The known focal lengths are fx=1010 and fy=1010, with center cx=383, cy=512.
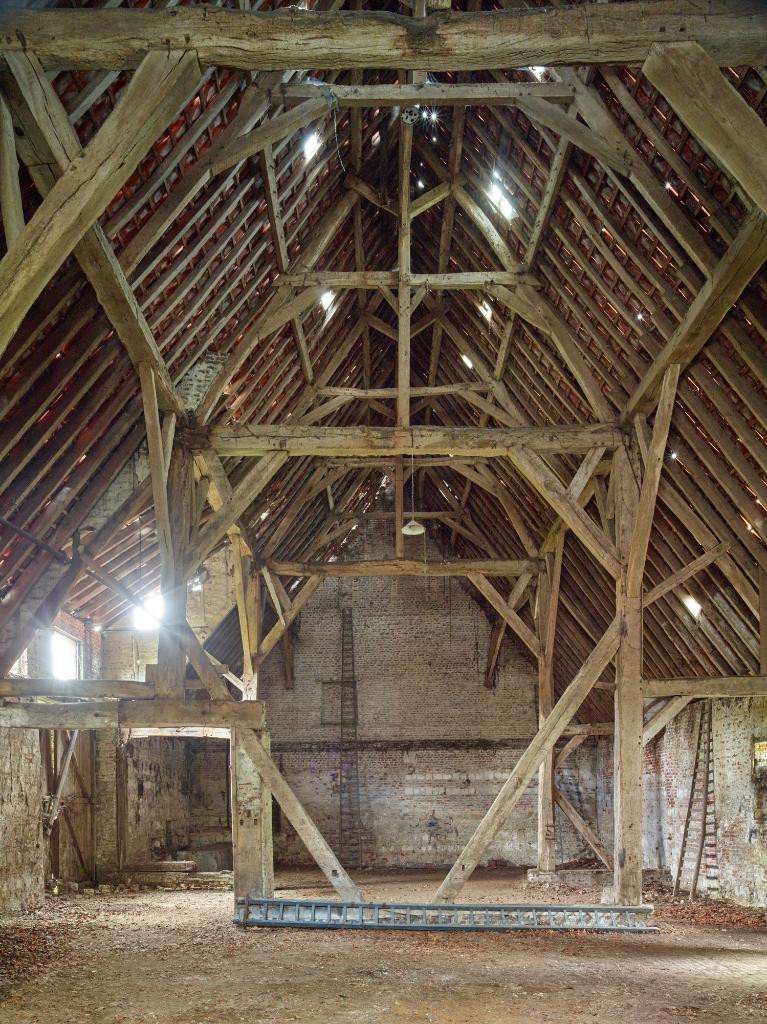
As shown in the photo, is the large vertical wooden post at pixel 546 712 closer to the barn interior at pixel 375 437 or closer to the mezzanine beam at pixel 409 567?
the barn interior at pixel 375 437

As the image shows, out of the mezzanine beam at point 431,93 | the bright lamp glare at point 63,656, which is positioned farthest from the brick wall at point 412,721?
the mezzanine beam at point 431,93

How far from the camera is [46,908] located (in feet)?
39.0

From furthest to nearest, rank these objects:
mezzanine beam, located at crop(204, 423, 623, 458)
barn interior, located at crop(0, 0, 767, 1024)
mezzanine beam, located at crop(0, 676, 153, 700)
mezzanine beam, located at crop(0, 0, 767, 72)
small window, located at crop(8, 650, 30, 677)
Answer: small window, located at crop(8, 650, 30, 677) < mezzanine beam, located at crop(204, 423, 623, 458) < mezzanine beam, located at crop(0, 676, 153, 700) < barn interior, located at crop(0, 0, 767, 1024) < mezzanine beam, located at crop(0, 0, 767, 72)

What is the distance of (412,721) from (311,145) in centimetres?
1251

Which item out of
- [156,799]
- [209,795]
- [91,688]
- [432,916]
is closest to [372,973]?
[432,916]

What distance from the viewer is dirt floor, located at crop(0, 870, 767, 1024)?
637 centimetres

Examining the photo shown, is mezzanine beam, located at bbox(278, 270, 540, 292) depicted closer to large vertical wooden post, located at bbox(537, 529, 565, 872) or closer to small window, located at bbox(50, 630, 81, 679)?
large vertical wooden post, located at bbox(537, 529, 565, 872)

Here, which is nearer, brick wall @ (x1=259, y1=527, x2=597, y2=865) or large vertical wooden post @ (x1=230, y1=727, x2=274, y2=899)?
large vertical wooden post @ (x1=230, y1=727, x2=274, y2=899)

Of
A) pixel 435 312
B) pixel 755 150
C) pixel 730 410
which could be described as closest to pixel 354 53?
pixel 755 150

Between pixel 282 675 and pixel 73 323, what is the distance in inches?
497

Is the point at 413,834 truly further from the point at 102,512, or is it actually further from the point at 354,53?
the point at 354,53

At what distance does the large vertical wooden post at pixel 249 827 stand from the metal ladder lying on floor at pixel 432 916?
17 centimetres

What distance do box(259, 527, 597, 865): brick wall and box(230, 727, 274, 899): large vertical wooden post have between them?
→ 849 centimetres

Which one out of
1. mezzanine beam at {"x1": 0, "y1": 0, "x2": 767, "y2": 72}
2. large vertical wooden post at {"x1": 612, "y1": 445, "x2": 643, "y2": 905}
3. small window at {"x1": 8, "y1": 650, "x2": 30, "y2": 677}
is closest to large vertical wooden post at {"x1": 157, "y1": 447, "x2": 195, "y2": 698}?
small window at {"x1": 8, "y1": 650, "x2": 30, "y2": 677}
